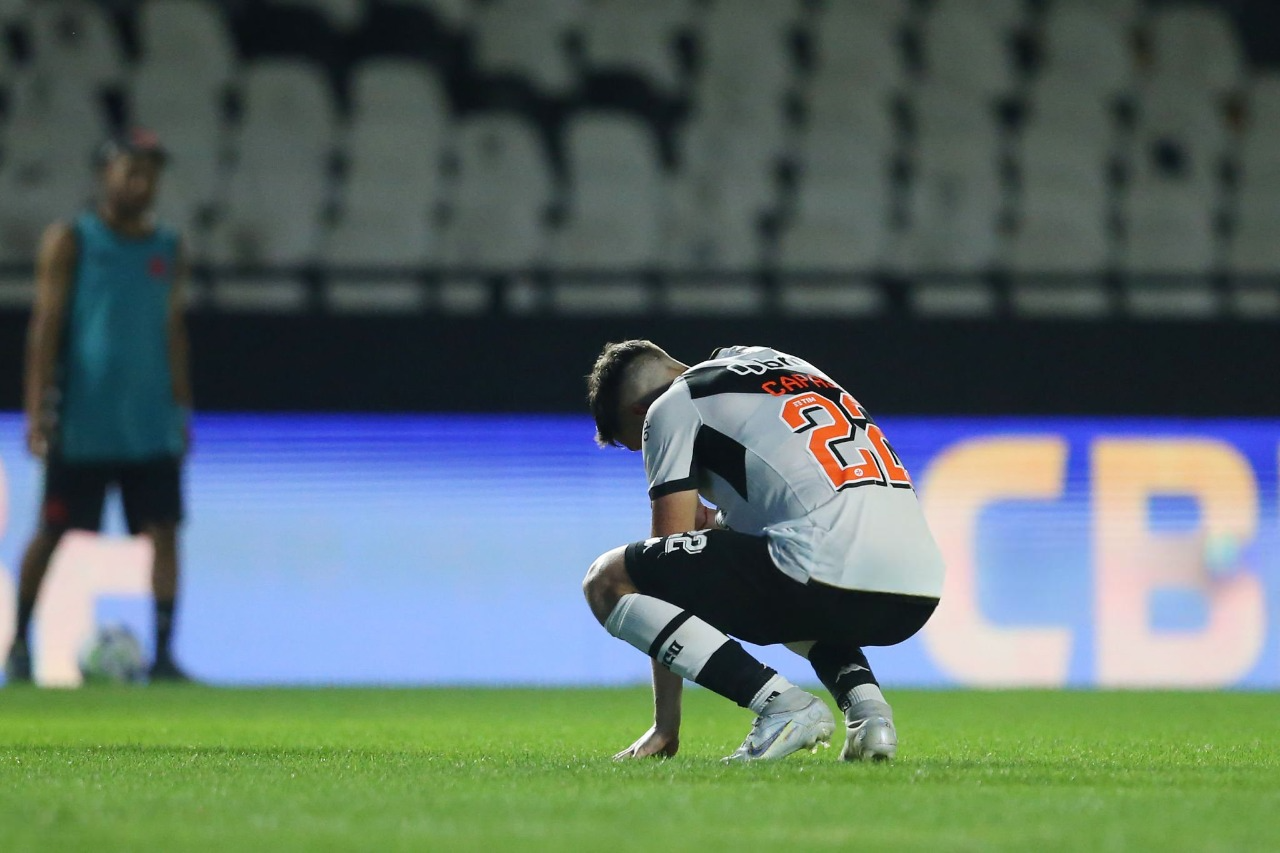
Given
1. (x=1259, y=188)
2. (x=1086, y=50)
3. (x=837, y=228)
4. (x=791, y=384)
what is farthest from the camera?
(x=1086, y=50)

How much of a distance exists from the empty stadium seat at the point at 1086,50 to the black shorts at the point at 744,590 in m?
8.17

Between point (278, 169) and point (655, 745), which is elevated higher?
point (278, 169)

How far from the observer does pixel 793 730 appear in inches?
150

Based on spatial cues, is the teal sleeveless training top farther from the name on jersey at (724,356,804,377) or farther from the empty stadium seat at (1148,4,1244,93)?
the empty stadium seat at (1148,4,1244,93)

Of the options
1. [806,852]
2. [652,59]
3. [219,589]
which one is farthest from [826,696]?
[652,59]

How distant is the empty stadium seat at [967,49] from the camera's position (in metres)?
11.4

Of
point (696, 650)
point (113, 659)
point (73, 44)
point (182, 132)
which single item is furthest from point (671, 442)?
point (73, 44)

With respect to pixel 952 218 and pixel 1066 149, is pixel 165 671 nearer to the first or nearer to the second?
pixel 952 218

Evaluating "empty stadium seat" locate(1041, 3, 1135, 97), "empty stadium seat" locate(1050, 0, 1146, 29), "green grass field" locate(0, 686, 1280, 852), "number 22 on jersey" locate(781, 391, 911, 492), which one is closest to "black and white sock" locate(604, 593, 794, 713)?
"green grass field" locate(0, 686, 1280, 852)

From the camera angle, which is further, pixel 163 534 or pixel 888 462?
pixel 163 534

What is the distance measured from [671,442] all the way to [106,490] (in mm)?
4147

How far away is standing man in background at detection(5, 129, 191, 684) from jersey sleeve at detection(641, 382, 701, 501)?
385cm

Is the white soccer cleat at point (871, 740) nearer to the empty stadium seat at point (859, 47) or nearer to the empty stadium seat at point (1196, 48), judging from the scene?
the empty stadium seat at point (859, 47)

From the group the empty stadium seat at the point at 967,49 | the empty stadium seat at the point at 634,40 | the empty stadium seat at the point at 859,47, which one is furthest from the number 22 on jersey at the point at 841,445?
the empty stadium seat at the point at 967,49
